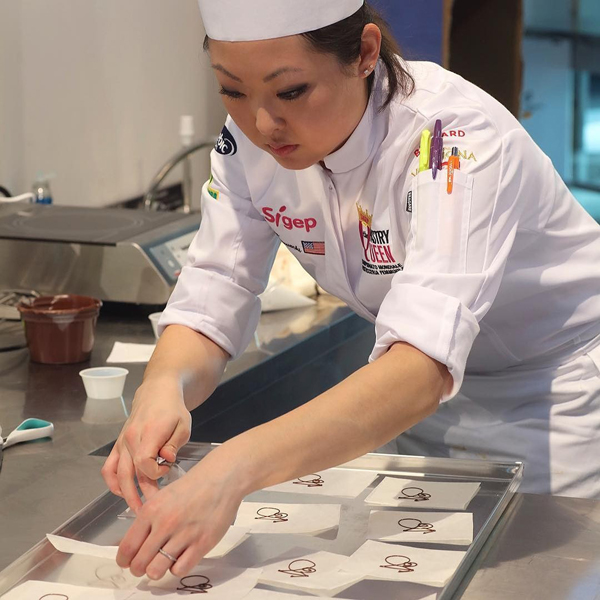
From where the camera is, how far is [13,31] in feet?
9.21

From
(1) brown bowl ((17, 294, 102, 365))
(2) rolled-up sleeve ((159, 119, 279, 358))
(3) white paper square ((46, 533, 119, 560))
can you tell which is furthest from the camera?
(1) brown bowl ((17, 294, 102, 365))

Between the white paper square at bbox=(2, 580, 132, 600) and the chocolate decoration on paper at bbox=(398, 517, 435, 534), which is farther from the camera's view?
the chocolate decoration on paper at bbox=(398, 517, 435, 534)

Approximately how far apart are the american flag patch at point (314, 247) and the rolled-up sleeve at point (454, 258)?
0.27 metres

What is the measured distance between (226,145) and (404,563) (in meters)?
0.74

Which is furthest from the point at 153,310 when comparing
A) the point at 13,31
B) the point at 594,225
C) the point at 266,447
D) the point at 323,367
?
the point at 266,447

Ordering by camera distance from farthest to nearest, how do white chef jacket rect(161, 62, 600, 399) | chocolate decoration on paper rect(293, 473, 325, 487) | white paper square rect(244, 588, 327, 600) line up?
chocolate decoration on paper rect(293, 473, 325, 487)
white chef jacket rect(161, 62, 600, 399)
white paper square rect(244, 588, 327, 600)

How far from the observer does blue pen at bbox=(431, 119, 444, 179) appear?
127 cm

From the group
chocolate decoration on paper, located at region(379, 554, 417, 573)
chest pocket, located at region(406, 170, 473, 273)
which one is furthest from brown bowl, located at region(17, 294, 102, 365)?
chocolate decoration on paper, located at region(379, 554, 417, 573)

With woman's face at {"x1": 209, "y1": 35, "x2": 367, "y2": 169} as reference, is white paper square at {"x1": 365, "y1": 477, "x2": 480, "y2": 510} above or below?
below

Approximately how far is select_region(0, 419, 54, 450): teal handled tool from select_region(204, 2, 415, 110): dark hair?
0.64 m

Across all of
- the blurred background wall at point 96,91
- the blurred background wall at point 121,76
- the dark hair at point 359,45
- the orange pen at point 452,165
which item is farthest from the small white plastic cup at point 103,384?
the blurred background wall at point 96,91

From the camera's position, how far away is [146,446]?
1237 mm

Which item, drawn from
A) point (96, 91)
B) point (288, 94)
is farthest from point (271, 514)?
point (96, 91)

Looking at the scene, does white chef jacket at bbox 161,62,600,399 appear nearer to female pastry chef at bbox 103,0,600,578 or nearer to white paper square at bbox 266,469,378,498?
female pastry chef at bbox 103,0,600,578
